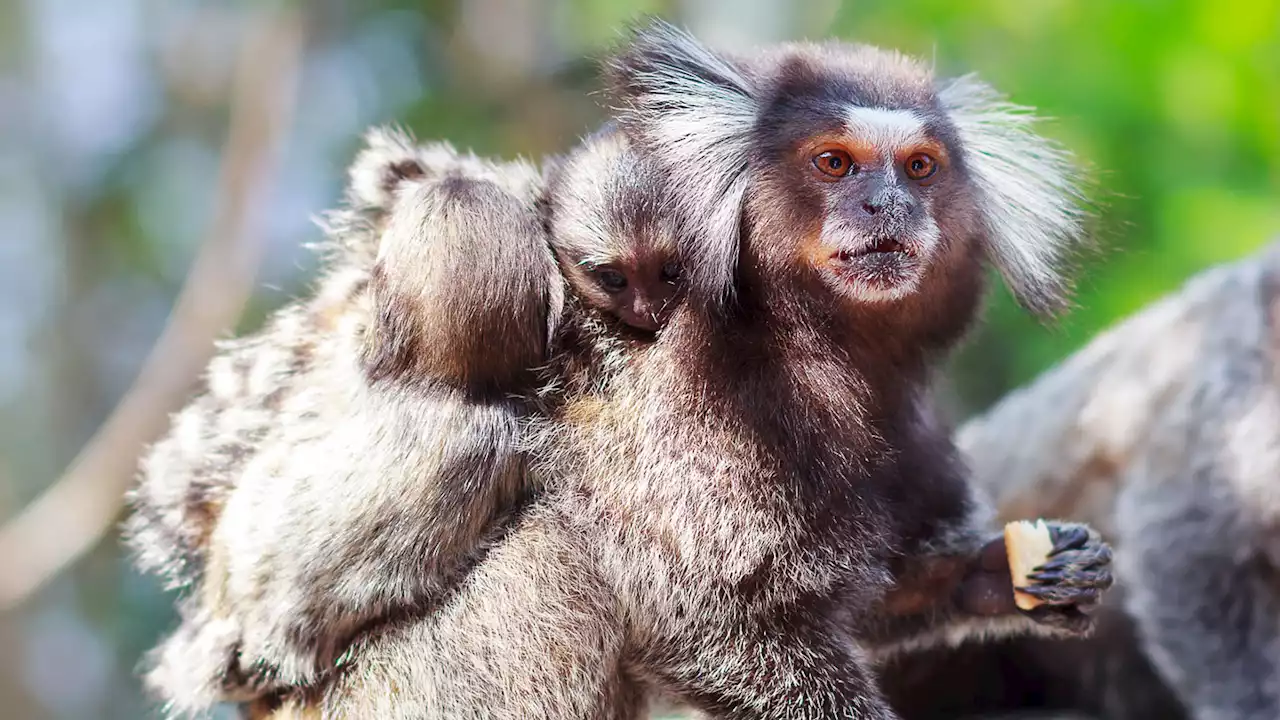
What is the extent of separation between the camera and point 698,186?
2.70 m

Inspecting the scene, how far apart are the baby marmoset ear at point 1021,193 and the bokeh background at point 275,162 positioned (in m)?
0.15

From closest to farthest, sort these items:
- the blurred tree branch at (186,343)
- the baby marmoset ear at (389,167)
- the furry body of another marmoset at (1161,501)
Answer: the baby marmoset ear at (389,167) < the furry body of another marmoset at (1161,501) < the blurred tree branch at (186,343)

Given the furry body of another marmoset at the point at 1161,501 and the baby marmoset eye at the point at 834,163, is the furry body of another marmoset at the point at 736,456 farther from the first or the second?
the furry body of another marmoset at the point at 1161,501

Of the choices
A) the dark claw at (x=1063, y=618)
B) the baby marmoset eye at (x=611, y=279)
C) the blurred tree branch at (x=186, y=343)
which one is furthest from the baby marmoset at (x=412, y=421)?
the blurred tree branch at (x=186, y=343)

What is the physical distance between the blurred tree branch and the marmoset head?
130 inches

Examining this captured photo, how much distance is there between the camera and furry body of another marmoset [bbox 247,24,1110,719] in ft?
8.41

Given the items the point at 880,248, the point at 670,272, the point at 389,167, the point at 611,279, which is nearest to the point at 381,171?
the point at 389,167

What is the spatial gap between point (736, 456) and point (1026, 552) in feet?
2.65

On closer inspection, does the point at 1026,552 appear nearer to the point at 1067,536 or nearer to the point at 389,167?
the point at 1067,536

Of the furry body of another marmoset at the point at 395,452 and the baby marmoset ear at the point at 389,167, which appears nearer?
the furry body of another marmoset at the point at 395,452

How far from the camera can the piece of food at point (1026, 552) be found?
2799 mm

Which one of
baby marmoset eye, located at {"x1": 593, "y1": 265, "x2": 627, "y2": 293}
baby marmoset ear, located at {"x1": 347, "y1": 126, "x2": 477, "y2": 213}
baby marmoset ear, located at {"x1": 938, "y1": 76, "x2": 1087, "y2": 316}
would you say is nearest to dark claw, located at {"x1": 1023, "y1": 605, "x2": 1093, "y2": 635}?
baby marmoset ear, located at {"x1": 938, "y1": 76, "x2": 1087, "y2": 316}

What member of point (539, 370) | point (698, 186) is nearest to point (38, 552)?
point (539, 370)

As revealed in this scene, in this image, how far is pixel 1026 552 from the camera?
2.82 m
